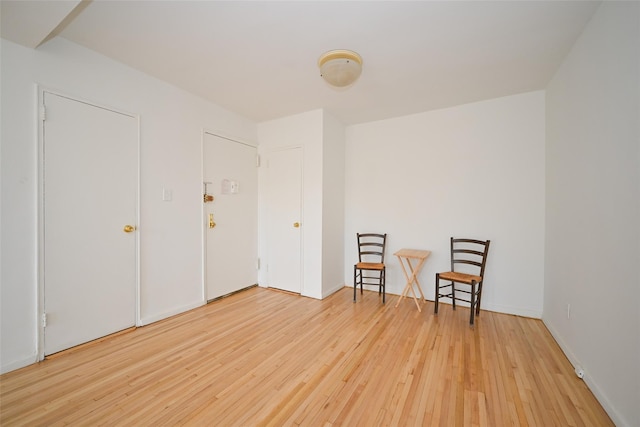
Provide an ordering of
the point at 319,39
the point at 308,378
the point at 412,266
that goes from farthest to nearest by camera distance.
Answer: the point at 412,266 → the point at 319,39 → the point at 308,378

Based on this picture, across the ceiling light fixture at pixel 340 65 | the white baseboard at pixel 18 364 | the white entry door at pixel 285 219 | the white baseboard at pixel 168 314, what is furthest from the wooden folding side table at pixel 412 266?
the white baseboard at pixel 18 364

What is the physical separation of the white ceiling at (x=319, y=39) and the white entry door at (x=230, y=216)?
850mm

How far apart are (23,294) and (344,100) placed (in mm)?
3505

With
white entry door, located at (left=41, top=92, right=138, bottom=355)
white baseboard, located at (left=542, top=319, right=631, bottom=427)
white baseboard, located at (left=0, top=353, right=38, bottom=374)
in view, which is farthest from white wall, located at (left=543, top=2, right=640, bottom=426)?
white baseboard, located at (left=0, top=353, right=38, bottom=374)

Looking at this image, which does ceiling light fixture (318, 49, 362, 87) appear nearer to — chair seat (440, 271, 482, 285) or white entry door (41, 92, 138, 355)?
white entry door (41, 92, 138, 355)

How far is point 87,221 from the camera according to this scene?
229 cm

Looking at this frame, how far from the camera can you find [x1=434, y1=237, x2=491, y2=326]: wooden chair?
295cm

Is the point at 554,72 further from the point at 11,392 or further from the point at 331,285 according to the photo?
the point at 11,392

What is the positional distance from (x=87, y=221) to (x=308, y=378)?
233 centimetres

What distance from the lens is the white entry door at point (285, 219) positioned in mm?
3746

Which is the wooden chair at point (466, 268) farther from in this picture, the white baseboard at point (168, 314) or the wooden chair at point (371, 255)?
the white baseboard at point (168, 314)

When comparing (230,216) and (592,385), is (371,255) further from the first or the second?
(592,385)

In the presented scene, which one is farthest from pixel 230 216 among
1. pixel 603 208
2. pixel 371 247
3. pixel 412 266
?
pixel 603 208

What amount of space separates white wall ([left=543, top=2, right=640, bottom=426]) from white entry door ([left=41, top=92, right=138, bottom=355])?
3.77 m
